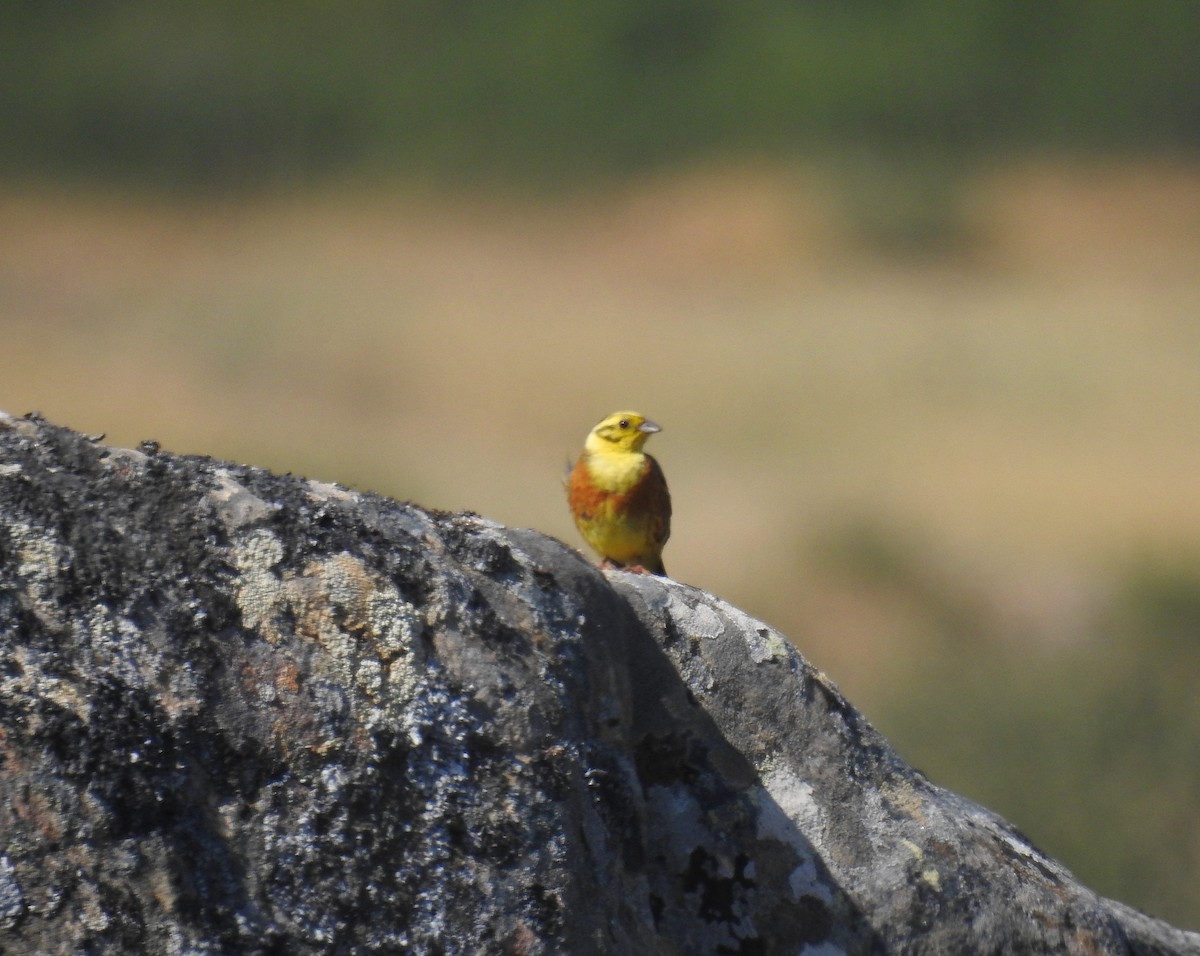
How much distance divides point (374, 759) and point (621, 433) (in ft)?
14.4

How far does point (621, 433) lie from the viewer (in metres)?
6.76

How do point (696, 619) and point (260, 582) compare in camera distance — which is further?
point (696, 619)

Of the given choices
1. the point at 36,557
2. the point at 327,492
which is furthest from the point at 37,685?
the point at 327,492

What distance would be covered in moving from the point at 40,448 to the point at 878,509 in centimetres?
2324

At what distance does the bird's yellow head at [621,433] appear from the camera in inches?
266

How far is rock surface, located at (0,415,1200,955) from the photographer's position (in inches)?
88.5

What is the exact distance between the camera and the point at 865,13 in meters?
27.4

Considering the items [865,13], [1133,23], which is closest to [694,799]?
[865,13]

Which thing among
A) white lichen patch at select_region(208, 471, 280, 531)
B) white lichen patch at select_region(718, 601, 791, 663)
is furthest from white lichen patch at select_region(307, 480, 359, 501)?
white lichen patch at select_region(718, 601, 791, 663)

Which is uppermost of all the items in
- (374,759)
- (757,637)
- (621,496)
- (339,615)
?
(621,496)

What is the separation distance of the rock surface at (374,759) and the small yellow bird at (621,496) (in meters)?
3.31

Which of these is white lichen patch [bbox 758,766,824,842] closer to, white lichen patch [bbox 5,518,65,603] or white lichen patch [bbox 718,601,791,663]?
white lichen patch [bbox 718,601,791,663]

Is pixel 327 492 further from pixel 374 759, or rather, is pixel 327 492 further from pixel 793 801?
pixel 793 801

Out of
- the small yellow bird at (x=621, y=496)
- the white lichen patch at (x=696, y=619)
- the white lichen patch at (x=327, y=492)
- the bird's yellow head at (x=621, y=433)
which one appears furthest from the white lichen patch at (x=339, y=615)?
the bird's yellow head at (x=621, y=433)
